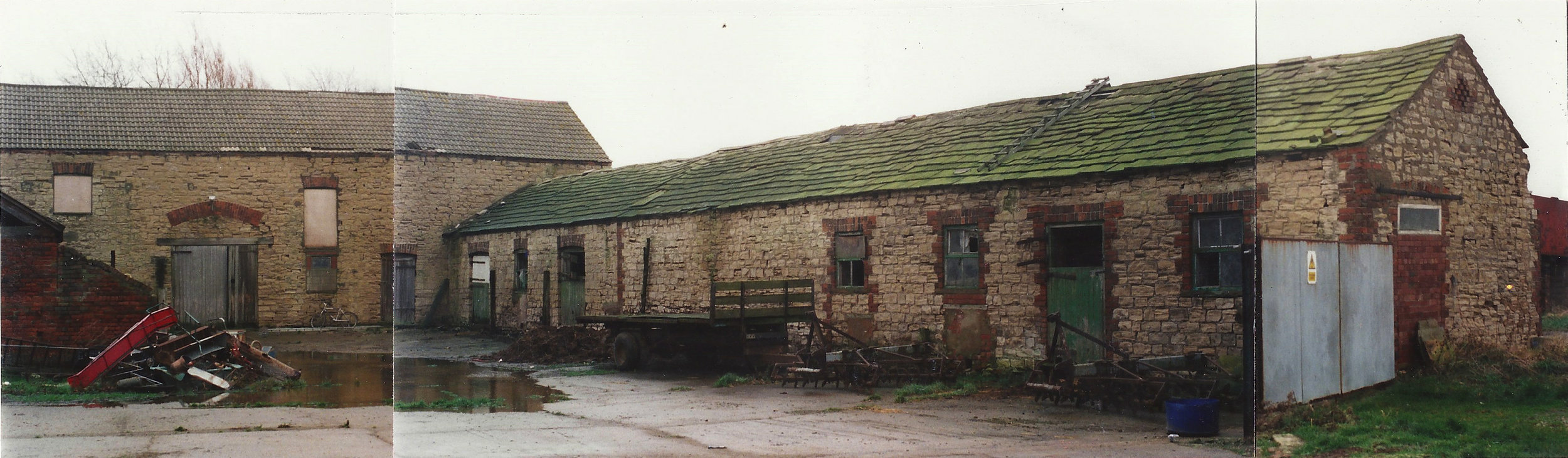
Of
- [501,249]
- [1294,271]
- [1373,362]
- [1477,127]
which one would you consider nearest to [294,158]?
[501,249]

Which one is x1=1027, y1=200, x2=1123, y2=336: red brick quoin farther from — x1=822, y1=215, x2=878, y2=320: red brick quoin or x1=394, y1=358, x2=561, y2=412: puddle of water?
x1=394, y1=358, x2=561, y2=412: puddle of water

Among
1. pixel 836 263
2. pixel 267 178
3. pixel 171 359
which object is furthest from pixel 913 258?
pixel 171 359

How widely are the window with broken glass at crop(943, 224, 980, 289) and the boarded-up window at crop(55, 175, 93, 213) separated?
21.3ft

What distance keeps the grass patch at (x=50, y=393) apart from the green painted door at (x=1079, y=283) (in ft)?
23.8

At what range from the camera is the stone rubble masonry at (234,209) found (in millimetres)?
7652

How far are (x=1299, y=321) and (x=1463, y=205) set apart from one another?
7.56 ft

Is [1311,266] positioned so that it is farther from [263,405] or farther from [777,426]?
[263,405]

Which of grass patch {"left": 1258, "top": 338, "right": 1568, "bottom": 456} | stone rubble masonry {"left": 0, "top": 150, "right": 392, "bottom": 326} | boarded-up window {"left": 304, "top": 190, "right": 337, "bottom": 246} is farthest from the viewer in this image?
boarded-up window {"left": 304, "top": 190, "right": 337, "bottom": 246}

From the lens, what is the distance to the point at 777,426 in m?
5.11

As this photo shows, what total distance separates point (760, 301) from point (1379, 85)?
3910 mm

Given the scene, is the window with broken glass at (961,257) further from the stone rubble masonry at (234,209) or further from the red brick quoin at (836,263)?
the stone rubble masonry at (234,209)

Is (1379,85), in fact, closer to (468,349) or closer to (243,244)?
(468,349)

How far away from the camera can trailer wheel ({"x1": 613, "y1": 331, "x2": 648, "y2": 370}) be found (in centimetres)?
542

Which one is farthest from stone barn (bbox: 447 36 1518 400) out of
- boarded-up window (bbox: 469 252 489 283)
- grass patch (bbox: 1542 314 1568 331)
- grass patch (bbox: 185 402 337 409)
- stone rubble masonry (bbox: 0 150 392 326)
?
stone rubble masonry (bbox: 0 150 392 326)
